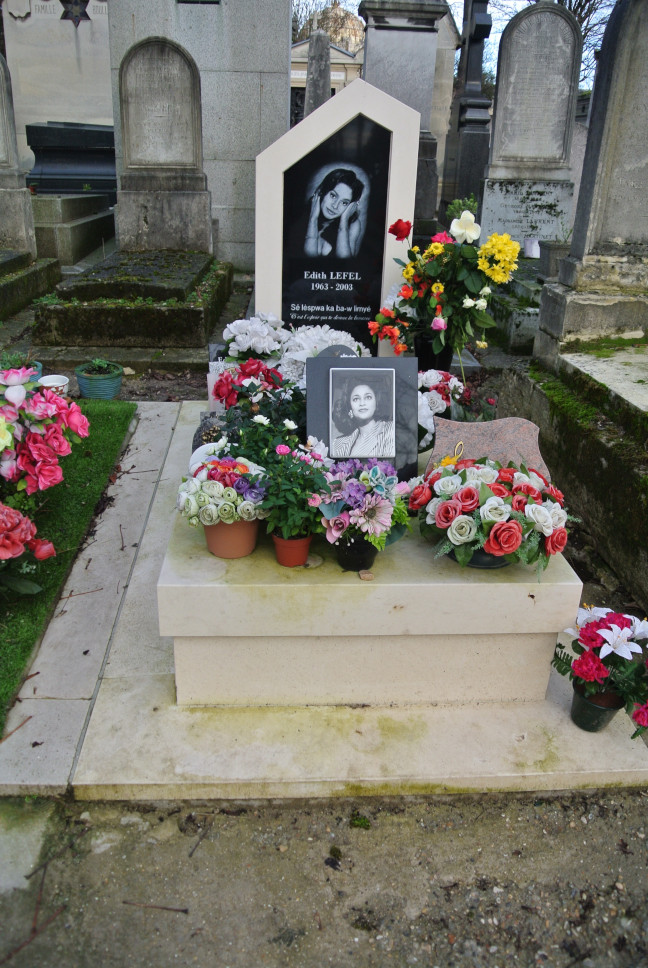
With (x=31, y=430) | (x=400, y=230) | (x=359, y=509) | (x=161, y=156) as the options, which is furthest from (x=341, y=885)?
(x=161, y=156)

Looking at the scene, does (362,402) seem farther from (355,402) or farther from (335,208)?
(335,208)

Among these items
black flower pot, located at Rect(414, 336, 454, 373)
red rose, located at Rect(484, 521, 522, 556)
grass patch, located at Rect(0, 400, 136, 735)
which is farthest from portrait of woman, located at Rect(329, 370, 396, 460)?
black flower pot, located at Rect(414, 336, 454, 373)

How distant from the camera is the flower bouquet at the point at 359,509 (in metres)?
2.57

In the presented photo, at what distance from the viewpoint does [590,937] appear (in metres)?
2.16

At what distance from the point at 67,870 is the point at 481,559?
1646 millimetres

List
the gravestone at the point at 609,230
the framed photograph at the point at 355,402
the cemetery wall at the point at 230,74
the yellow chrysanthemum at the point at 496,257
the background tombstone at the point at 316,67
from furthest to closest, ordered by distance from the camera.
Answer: the background tombstone at the point at 316,67 < the cemetery wall at the point at 230,74 < the gravestone at the point at 609,230 < the yellow chrysanthemum at the point at 496,257 < the framed photograph at the point at 355,402

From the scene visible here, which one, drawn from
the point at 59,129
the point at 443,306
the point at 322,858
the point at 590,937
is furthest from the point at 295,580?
the point at 59,129

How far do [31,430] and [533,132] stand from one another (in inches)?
357

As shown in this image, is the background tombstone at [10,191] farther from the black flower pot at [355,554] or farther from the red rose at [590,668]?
the red rose at [590,668]

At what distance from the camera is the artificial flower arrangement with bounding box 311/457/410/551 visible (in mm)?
2574

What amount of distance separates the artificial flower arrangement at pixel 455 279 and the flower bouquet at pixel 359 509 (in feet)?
6.00

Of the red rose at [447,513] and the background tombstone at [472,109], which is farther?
the background tombstone at [472,109]

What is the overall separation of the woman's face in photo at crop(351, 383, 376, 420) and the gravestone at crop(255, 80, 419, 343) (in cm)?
214

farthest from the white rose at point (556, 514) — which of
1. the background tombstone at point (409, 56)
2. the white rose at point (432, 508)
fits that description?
the background tombstone at point (409, 56)
